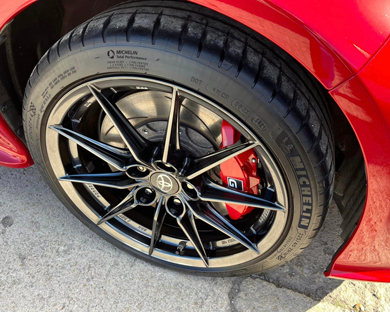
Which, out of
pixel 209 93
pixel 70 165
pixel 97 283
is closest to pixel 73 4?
pixel 70 165

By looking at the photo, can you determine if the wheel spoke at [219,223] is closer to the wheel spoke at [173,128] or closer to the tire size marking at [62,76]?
the wheel spoke at [173,128]

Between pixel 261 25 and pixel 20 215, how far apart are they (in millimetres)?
1728

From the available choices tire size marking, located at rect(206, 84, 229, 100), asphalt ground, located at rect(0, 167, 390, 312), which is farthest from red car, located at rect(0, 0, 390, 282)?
asphalt ground, located at rect(0, 167, 390, 312)

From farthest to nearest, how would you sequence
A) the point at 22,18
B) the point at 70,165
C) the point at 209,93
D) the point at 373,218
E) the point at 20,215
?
the point at 20,215 → the point at 70,165 → the point at 22,18 → the point at 373,218 → the point at 209,93

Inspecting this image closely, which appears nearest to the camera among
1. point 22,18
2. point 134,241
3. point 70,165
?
point 22,18

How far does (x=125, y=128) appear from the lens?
1542 millimetres

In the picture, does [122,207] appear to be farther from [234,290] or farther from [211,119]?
[234,290]

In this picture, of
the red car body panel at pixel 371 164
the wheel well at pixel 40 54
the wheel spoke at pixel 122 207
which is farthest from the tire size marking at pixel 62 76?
the red car body panel at pixel 371 164

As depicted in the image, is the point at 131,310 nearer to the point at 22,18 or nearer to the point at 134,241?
the point at 134,241

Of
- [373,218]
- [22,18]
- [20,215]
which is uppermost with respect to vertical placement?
[373,218]

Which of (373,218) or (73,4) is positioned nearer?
(373,218)

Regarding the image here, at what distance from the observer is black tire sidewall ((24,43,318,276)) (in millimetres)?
1200

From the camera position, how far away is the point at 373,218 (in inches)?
53.2

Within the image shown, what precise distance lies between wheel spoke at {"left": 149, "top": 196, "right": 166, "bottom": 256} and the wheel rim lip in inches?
2.3
